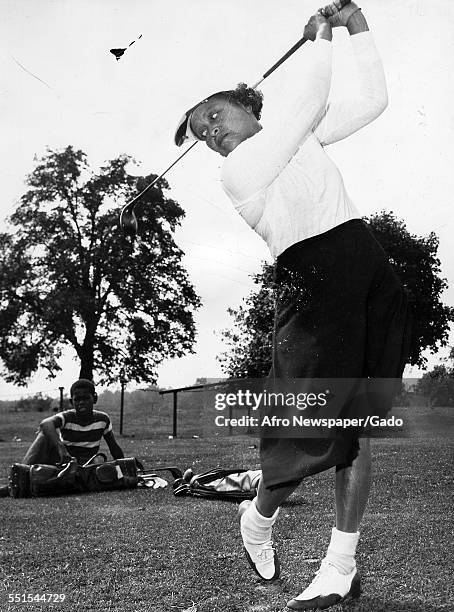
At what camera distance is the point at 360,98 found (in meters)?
1.54

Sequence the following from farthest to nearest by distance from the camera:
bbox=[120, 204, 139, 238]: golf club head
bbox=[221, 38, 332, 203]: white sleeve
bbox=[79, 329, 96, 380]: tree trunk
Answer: bbox=[79, 329, 96, 380]: tree trunk → bbox=[120, 204, 139, 238]: golf club head → bbox=[221, 38, 332, 203]: white sleeve

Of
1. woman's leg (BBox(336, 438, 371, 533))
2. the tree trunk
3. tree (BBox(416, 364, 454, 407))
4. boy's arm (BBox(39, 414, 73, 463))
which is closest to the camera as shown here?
woman's leg (BBox(336, 438, 371, 533))

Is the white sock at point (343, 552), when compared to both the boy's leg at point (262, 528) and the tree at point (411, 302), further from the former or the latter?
the tree at point (411, 302)

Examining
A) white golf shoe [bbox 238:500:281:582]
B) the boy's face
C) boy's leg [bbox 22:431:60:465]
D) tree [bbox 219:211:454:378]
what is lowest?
white golf shoe [bbox 238:500:281:582]

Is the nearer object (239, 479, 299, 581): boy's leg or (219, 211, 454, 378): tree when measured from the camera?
(239, 479, 299, 581): boy's leg

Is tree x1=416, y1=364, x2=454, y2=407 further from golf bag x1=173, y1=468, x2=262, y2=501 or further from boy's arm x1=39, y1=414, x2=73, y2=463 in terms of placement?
boy's arm x1=39, y1=414, x2=73, y2=463

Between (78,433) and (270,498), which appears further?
(78,433)

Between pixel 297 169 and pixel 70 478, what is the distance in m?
2.66

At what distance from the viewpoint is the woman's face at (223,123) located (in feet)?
5.00

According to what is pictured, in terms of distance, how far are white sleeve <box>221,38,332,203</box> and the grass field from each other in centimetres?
84

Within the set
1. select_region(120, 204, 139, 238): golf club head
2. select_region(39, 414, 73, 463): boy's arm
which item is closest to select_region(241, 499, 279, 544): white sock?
select_region(120, 204, 139, 238): golf club head

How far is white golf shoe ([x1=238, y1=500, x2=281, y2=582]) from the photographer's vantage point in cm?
157

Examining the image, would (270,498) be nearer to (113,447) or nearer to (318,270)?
(318,270)

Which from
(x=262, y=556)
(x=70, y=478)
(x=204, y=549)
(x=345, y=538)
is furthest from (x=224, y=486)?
(x=345, y=538)
